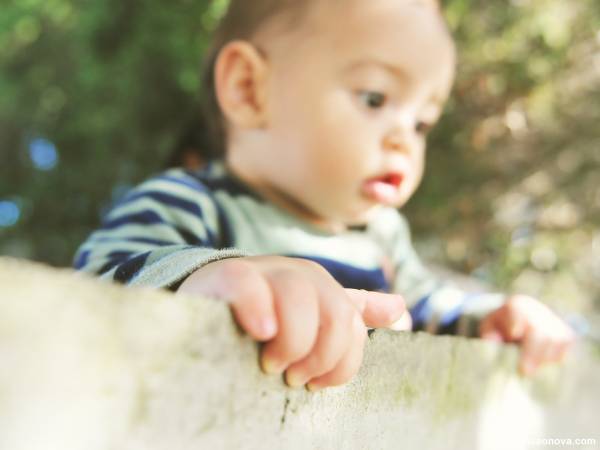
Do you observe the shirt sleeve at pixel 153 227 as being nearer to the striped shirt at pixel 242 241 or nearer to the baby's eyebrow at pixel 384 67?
the striped shirt at pixel 242 241

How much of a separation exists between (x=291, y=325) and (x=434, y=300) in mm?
1017

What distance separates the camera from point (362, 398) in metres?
0.65

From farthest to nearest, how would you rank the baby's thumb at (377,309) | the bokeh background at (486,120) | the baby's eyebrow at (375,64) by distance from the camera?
the bokeh background at (486,120) → the baby's eyebrow at (375,64) → the baby's thumb at (377,309)

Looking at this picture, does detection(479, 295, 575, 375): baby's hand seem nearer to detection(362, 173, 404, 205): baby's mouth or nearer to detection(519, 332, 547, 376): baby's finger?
detection(519, 332, 547, 376): baby's finger

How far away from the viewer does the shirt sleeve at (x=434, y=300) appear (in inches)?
54.6

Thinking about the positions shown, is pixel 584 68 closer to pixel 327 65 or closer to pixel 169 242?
pixel 327 65

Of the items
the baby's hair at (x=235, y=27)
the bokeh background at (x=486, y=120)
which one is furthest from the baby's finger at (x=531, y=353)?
the bokeh background at (x=486, y=120)

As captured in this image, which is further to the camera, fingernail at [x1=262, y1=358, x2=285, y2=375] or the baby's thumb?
the baby's thumb

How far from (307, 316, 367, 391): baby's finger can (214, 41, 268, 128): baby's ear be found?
0.84 m

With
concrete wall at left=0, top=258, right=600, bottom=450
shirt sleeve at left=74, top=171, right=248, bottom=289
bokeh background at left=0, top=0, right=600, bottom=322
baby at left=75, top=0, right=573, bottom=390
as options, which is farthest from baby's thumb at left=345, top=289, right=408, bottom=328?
bokeh background at left=0, top=0, right=600, bottom=322

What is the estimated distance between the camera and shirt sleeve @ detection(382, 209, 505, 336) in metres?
1.39

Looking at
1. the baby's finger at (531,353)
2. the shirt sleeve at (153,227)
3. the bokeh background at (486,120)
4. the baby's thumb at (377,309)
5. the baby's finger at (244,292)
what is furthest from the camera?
the bokeh background at (486,120)

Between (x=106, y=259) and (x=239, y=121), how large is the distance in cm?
50

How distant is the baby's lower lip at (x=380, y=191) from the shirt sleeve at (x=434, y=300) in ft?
1.01
